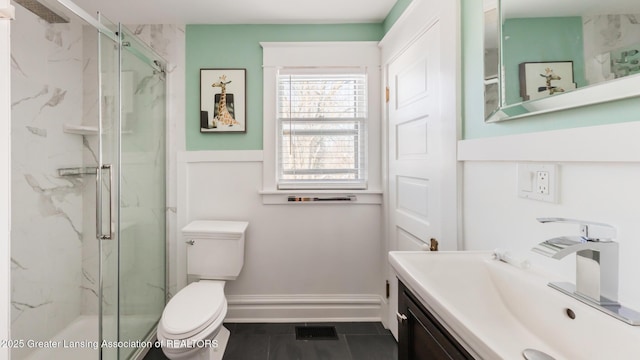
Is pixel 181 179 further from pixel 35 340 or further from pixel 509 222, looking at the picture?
pixel 509 222

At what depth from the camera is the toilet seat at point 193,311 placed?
4.60 feet

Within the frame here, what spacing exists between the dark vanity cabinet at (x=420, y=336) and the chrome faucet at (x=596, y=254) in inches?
12.2

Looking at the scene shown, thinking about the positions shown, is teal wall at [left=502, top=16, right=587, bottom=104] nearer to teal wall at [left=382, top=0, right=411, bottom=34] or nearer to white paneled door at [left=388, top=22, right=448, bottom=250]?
white paneled door at [left=388, top=22, right=448, bottom=250]

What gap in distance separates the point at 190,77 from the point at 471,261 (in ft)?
7.37

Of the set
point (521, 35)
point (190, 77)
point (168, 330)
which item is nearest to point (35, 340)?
point (168, 330)

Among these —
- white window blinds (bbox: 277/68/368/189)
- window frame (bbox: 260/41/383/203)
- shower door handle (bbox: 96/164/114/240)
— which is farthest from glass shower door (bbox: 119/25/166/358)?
white window blinds (bbox: 277/68/368/189)

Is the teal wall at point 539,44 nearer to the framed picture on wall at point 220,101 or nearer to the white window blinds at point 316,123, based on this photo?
the white window blinds at point 316,123

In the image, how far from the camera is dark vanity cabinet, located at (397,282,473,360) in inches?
27.9

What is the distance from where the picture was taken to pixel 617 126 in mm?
678

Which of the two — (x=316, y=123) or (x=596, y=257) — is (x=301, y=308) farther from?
(x=596, y=257)

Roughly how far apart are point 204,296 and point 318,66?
5.90ft

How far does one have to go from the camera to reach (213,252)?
1.99 m

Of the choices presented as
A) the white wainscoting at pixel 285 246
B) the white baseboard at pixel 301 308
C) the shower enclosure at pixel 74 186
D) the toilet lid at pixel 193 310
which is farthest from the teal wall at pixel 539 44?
the shower enclosure at pixel 74 186

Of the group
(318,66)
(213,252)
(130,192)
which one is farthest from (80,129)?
(318,66)
